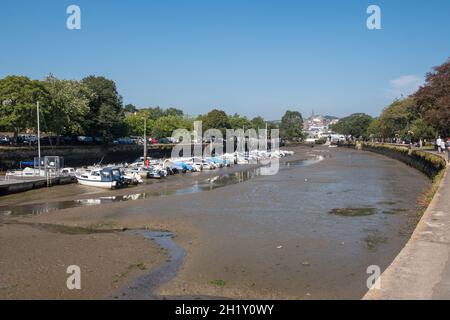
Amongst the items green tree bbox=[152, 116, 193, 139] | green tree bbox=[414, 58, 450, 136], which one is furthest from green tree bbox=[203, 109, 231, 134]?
green tree bbox=[414, 58, 450, 136]

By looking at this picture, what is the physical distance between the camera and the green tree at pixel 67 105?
67.5m

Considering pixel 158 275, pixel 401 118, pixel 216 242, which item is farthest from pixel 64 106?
pixel 401 118

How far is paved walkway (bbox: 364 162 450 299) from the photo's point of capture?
33.1 ft

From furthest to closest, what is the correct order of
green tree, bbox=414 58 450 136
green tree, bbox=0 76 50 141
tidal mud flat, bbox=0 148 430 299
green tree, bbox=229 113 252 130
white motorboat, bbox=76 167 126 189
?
green tree, bbox=229 113 252 130 < green tree, bbox=0 76 50 141 < green tree, bbox=414 58 450 136 < white motorboat, bbox=76 167 126 189 < tidal mud flat, bbox=0 148 430 299

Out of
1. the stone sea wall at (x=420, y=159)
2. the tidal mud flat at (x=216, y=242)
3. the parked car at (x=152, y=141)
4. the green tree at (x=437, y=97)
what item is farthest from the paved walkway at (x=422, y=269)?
the parked car at (x=152, y=141)

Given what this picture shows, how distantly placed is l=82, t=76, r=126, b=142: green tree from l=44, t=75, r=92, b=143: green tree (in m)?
2.72

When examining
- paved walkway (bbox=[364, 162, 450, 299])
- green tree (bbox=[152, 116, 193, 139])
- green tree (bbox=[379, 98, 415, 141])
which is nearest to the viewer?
paved walkway (bbox=[364, 162, 450, 299])

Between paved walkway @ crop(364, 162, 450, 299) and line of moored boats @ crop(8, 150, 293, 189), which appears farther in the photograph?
line of moored boats @ crop(8, 150, 293, 189)

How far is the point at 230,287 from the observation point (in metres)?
13.7

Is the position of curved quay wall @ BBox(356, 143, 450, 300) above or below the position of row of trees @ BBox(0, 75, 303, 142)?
below

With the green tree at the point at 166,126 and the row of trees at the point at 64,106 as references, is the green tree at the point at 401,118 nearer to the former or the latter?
the green tree at the point at 166,126

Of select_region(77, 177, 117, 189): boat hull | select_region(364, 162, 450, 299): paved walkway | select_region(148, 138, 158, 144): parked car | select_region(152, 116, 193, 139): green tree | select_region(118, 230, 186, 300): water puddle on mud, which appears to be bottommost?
select_region(118, 230, 186, 300): water puddle on mud

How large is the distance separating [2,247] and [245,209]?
15.1 meters

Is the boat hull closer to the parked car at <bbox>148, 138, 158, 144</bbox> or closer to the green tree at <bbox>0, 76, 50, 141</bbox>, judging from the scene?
the green tree at <bbox>0, 76, 50, 141</bbox>
